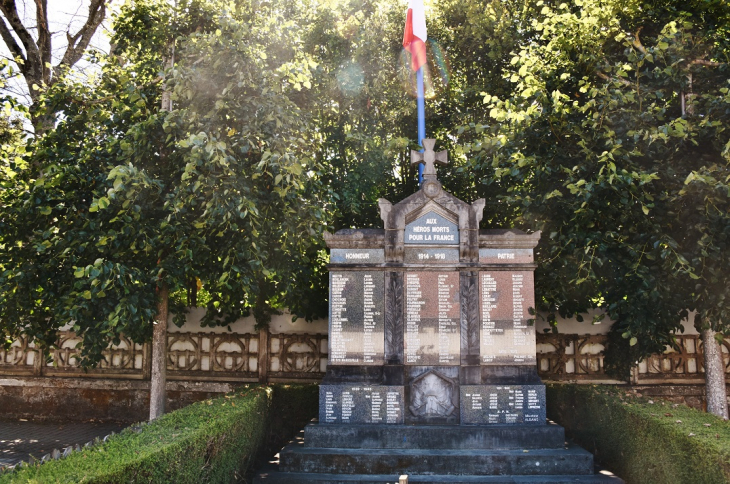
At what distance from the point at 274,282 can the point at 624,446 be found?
21.9ft

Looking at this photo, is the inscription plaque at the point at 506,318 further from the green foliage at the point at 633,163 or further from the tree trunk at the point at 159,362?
the tree trunk at the point at 159,362

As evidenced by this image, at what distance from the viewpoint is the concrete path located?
31.8 feet

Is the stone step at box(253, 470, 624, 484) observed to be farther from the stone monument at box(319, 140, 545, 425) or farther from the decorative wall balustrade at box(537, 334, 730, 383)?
the decorative wall balustrade at box(537, 334, 730, 383)

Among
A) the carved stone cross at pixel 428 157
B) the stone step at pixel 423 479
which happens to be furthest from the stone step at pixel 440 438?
the carved stone cross at pixel 428 157

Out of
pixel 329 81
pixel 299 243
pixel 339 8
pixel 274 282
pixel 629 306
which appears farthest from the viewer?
pixel 339 8

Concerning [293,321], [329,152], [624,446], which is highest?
[329,152]

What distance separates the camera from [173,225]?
8.61m

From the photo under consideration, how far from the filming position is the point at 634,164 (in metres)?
8.73

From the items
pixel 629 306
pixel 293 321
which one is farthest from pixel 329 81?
pixel 629 306

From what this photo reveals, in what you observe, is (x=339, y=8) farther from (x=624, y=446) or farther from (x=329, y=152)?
(x=624, y=446)

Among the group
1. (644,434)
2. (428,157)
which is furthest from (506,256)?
(644,434)

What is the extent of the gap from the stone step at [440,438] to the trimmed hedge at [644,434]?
3.30 ft

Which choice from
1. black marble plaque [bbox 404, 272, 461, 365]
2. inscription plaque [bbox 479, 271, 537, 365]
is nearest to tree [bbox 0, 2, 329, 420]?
black marble plaque [bbox 404, 272, 461, 365]

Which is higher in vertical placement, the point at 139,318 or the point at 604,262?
the point at 604,262
